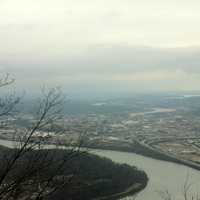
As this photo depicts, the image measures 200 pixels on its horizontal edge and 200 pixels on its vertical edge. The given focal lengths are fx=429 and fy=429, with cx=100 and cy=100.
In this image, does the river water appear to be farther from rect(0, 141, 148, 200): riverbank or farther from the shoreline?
rect(0, 141, 148, 200): riverbank

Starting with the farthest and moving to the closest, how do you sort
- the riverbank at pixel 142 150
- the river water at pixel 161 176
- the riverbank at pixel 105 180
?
the riverbank at pixel 142 150 → the river water at pixel 161 176 → the riverbank at pixel 105 180

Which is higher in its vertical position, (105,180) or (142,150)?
(105,180)

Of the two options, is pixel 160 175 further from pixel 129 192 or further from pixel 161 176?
pixel 129 192

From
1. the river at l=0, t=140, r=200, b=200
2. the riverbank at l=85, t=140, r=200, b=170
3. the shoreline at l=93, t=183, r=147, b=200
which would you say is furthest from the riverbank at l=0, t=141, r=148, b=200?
the riverbank at l=85, t=140, r=200, b=170

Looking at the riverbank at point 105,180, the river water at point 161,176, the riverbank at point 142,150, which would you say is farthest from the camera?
the riverbank at point 142,150

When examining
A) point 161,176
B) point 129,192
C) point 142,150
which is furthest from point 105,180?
point 142,150

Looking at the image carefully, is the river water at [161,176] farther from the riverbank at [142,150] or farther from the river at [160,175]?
the riverbank at [142,150]

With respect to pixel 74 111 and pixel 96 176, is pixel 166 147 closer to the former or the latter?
pixel 96 176

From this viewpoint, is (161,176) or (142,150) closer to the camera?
(161,176)

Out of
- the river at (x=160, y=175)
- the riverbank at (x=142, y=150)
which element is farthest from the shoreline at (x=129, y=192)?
the riverbank at (x=142, y=150)
